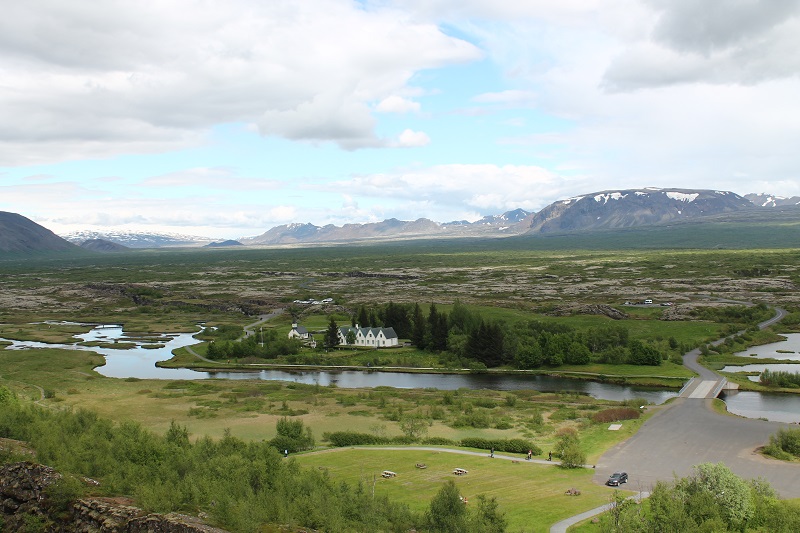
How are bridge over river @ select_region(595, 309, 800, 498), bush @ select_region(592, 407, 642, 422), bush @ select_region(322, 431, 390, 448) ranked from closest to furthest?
bridge over river @ select_region(595, 309, 800, 498) → bush @ select_region(322, 431, 390, 448) → bush @ select_region(592, 407, 642, 422)

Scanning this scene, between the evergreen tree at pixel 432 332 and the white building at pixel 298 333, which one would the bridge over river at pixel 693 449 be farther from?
the white building at pixel 298 333

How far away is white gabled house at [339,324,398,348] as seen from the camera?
9694 cm

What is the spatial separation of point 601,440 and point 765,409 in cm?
2261

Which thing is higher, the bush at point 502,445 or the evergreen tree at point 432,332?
the evergreen tree at point 432,332

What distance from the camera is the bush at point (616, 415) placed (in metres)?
53.7

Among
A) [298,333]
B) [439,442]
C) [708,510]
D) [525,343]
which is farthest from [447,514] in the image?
[298,333]

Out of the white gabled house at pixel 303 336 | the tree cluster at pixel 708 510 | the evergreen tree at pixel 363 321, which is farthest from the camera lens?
the evergreen tree at pixel 363 321

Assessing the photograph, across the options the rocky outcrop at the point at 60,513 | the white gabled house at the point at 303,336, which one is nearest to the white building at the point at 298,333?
the white gabled house at the point at 303,336

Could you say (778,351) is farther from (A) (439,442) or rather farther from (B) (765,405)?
(A) (439,442)

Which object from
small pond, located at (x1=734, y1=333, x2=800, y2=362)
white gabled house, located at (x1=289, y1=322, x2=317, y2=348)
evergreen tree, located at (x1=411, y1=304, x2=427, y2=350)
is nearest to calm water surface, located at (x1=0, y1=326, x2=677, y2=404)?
white gabled house, located at (x1=289, y1=322, x2=317, y2=348)

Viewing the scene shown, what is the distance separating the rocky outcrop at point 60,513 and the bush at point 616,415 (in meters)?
40.4

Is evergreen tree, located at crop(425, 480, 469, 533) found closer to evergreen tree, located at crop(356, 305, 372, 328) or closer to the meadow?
the meadow

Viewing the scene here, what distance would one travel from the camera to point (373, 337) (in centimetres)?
9738

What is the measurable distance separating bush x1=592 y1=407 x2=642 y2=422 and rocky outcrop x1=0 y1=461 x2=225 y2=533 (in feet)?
132
